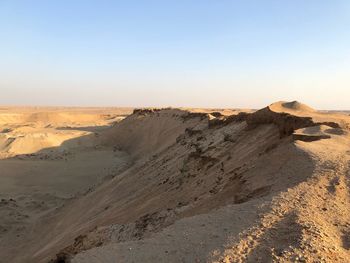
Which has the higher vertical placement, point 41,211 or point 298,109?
point 298,109

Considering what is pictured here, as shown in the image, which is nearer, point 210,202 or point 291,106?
point 210,202

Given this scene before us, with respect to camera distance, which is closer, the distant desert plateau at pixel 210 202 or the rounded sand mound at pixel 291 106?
the distant desert plateau at pixel 210 202

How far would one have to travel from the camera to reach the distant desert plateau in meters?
4.15

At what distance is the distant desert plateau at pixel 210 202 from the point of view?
415 centimetres

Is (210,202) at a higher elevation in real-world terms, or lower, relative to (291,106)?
lower

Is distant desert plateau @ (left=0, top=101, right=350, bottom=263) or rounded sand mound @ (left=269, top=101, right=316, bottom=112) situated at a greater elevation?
rounded sand mound @ (left=269, top=101, right=316, bottom=112)

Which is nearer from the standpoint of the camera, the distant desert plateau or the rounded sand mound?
the distant desert plateau

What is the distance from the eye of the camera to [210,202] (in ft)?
20.6

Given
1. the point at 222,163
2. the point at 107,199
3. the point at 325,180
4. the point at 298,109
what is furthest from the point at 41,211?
the point at 325,180

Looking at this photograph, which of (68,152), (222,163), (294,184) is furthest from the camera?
(68,152)

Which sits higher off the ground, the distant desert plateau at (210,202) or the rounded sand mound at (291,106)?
the rounded sand mound at (291,106)

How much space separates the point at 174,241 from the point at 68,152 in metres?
20.8

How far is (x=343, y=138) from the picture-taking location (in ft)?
26.1

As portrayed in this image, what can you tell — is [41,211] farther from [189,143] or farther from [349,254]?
[349,254]
